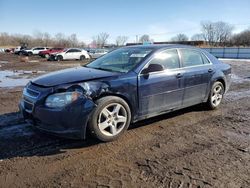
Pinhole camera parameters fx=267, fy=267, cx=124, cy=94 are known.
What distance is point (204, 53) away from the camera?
6.14m

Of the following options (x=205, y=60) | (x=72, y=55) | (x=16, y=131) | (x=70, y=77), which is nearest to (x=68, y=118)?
(x=70, y=77)

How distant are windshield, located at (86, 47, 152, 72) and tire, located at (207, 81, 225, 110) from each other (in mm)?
2015

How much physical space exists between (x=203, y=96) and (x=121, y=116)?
2.38 meters

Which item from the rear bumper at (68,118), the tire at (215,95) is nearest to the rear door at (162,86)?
the rear bumper at (68,118)

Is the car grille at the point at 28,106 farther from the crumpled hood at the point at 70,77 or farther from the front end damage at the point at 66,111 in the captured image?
the crumpled hood at the point at 70,77

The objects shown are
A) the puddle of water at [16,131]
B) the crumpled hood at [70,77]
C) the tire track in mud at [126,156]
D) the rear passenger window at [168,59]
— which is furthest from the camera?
the rear passenger window at [168,59]

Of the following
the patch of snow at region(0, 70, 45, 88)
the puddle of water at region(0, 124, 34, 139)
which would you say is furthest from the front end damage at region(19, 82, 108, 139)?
the patch of snow at region(0, 70, 45, 88)

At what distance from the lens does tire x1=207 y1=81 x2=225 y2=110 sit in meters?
6.16

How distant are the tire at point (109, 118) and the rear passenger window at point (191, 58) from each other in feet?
6.05

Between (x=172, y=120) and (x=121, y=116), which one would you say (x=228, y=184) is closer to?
(x=121, y=116)

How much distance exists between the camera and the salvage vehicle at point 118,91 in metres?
3.91

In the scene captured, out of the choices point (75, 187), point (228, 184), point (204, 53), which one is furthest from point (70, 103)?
point (204, 53)

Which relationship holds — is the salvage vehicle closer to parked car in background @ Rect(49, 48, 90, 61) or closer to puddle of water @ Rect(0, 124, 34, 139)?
puddle of water @ Rect(0, 124, 34, 139)

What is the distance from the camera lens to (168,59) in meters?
5.22
